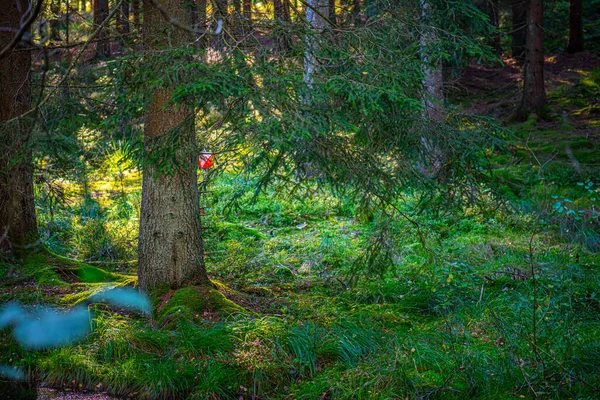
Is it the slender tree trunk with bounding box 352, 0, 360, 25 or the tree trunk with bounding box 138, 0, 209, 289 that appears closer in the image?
the tree trunk with bounding box 138, 0, 209, 289

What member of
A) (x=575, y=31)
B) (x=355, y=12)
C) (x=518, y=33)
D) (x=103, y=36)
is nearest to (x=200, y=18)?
(x=355, y=12)

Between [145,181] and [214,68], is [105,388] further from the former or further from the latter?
[214,68]

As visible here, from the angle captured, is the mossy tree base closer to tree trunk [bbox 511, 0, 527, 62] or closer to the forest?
the forest

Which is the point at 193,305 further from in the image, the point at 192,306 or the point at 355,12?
the point at 355,12

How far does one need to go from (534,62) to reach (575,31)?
21.3ft

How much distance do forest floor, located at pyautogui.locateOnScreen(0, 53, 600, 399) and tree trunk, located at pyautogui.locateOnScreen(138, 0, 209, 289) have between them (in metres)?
0.29

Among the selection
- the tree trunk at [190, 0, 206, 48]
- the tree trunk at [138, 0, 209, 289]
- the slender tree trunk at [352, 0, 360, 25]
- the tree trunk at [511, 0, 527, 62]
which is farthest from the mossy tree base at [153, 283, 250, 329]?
the tree trunk at [511, 0, 527, 62]

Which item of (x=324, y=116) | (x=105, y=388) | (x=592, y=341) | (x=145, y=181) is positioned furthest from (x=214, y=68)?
(x=592, y=341)

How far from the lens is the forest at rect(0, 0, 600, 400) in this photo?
424 centimetres

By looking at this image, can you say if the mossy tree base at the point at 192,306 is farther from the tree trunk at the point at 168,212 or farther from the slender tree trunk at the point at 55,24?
the slender tree trunk at the point at 55,24

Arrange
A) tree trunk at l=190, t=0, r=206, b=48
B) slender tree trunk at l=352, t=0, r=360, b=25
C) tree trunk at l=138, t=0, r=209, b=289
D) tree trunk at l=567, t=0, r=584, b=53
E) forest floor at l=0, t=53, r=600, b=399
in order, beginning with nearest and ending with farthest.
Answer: forest floor at l=0, t=53, r=600, b=399 → tree trunk at l=190, t=0, r=206, b=48 → tree trunk at l=138, t=0, r=209, b=289 → slender tree trunk at l=352, t=0, r=360, b=25 → tree trunk at l=567, t=0, r=584, b=53

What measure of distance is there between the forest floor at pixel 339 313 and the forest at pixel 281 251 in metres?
0.02

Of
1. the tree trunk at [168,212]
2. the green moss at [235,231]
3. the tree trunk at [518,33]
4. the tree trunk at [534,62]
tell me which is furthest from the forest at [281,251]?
the tree trunk at [518,33]

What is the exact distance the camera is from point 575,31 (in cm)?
1945
